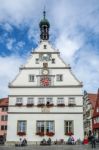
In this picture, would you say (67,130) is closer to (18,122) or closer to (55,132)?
(55,132)

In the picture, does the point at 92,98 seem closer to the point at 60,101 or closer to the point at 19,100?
the point at 60,101

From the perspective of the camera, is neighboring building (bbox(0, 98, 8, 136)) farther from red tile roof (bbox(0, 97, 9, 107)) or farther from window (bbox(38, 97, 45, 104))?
window (bbox(38, 97, 45, 104))

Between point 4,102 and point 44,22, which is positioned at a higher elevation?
point 44,22

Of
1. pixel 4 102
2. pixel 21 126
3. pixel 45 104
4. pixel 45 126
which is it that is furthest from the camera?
pixel 4 102

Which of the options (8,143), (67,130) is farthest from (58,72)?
(8,143)

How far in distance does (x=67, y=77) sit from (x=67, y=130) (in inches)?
292

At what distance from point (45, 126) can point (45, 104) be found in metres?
2.97

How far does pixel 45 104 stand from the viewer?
41656 millimetres

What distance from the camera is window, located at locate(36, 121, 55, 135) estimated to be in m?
41.1

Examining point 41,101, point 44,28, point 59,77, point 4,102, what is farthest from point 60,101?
point 4,102

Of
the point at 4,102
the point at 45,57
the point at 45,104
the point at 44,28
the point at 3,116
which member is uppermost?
the point at 44,28

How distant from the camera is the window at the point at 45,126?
41062 millimetres

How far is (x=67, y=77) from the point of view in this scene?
141ft

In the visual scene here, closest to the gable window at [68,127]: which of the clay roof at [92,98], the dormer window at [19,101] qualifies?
the dormer window at [19,101]
